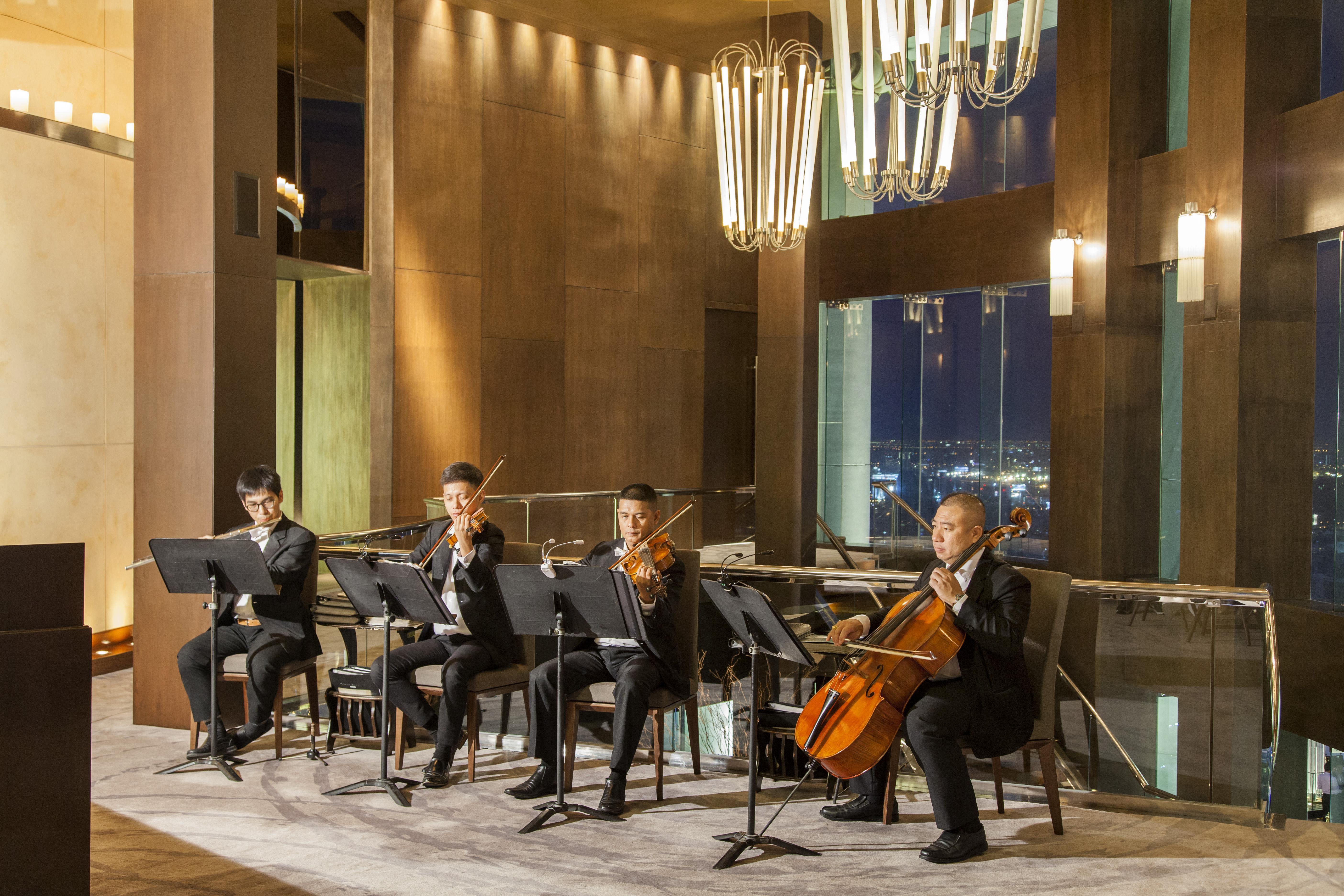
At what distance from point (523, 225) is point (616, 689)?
668cm

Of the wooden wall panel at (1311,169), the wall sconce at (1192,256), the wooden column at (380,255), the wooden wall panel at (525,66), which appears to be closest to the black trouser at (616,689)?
the wall sconce at (1192,256)

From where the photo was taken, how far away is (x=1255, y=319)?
715 cm

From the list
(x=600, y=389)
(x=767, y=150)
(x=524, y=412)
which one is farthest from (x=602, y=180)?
(x=767, y=150)

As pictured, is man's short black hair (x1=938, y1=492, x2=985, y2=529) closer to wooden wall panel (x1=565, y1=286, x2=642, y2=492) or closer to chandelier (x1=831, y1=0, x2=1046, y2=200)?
chandelier (x1=831, y1=0, x2=1046, y2=200)

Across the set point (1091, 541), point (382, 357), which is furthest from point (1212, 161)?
point (382, 357)

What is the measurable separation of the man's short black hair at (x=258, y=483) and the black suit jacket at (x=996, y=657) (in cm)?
295

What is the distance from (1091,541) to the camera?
891 centimetres

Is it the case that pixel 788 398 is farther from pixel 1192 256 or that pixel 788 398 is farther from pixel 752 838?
pixel 752 838

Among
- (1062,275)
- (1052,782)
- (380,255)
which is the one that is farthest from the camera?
(380,255)

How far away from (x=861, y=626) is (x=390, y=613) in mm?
1869

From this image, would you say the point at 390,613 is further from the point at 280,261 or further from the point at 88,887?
the point at 280,261

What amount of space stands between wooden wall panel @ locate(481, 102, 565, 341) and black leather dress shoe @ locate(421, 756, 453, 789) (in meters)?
5.90

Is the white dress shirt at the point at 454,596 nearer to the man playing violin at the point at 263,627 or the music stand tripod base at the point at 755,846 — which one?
the man playing violin at the point at 263,627

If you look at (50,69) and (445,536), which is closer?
(445,536)
